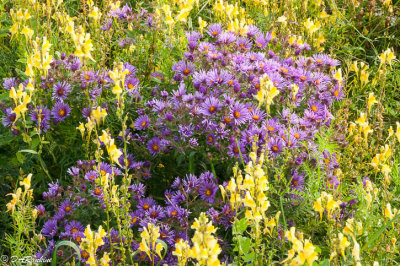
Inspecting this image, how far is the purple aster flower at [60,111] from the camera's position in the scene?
2.47 meters

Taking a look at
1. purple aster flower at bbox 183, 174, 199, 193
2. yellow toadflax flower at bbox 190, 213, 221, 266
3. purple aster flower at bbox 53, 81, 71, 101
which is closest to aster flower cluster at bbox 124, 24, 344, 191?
purple aster flower at bbox 183, 174, 199, 193

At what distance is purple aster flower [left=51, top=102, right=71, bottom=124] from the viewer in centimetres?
247

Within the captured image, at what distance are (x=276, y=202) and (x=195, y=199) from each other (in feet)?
1.25

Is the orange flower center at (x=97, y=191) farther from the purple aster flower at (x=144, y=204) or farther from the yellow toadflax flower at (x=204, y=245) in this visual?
the yellow toadflax flower at (x=204, y=245)

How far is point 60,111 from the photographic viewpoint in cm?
248

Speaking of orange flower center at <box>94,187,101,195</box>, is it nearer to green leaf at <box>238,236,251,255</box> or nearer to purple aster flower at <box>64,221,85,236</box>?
purple aster flower at <box>64,221,85,236</box>

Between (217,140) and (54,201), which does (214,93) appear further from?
(54,201)

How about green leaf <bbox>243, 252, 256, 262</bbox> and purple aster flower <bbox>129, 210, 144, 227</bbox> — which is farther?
purple aster flower <bbox>129, 210, 144, 227</bbox>

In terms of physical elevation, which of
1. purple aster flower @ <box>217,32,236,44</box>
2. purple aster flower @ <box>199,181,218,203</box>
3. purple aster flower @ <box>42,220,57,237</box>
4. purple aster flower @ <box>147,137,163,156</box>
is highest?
purple aster flower @ <box>217,32,236,44</box>

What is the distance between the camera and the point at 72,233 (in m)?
2.16

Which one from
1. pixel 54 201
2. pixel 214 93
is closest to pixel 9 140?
pixel 54 201

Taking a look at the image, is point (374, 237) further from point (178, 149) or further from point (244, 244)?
point (178, 149)

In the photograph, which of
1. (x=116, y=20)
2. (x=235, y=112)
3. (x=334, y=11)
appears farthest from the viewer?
(x=334, y=11)

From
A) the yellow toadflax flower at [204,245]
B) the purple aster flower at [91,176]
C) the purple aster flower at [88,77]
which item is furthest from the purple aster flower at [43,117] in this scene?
the yellow toadflax flower at [204,245]
